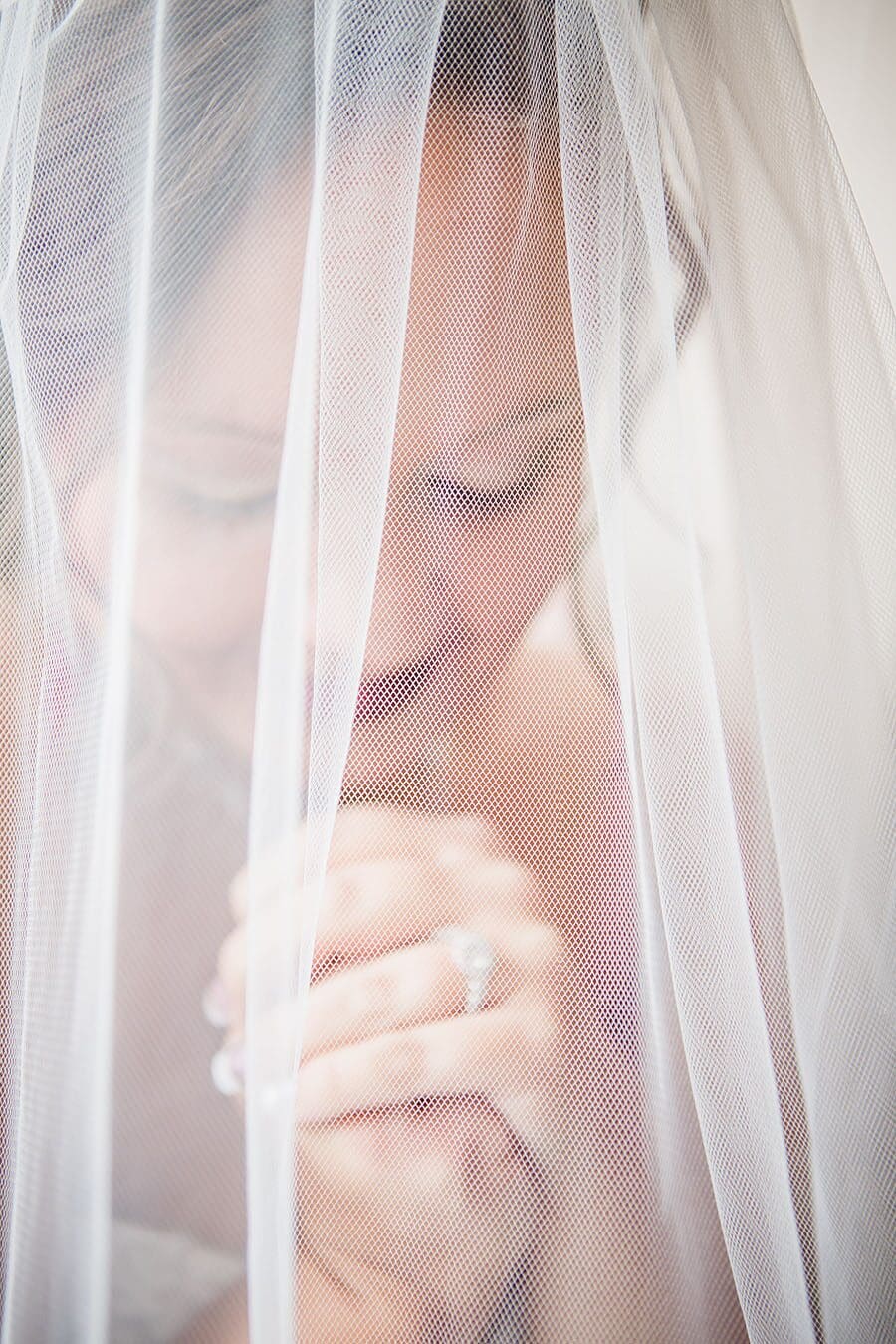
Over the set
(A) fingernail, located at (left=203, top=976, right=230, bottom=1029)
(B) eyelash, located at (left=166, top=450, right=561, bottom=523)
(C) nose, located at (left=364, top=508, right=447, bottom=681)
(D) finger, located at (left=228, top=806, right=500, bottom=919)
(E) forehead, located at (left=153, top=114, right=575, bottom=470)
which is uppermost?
(E) forehead, located at (left=153, top=114, right=575, bottom=470)

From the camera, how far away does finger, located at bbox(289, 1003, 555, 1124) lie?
41 cm

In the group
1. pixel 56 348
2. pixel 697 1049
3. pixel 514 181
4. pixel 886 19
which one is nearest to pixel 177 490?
pixel 56 348

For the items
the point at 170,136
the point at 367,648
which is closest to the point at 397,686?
the point at 367,648

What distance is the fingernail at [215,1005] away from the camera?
1.40ft

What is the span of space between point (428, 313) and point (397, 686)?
0.18 metres

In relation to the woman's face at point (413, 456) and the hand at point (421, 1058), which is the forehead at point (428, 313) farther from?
the hand at point (421, 1058)

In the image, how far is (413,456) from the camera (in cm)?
43

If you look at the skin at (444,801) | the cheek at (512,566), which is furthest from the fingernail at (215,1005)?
the cheek at (512,566)

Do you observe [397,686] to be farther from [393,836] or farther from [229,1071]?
[229,1071]

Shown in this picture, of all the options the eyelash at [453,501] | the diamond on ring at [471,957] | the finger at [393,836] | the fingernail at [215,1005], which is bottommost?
the fingernail at [215,1005]

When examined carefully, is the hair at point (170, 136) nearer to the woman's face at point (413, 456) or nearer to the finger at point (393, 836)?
the woman's face at point (413, 456)

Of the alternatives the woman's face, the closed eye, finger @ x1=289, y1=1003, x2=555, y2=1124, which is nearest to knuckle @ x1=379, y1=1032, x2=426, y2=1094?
finger @ x1=289, y1=1003, x2=555, y2=1124

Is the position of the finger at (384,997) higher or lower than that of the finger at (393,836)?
lower

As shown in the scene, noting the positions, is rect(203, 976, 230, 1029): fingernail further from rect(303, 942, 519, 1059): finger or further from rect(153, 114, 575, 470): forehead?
rect(153, 114, 575, 470): forehead
